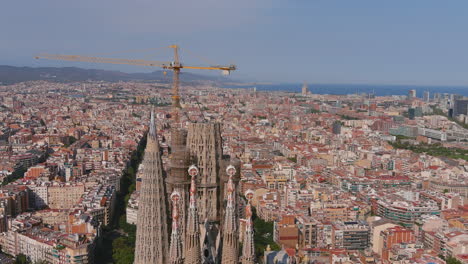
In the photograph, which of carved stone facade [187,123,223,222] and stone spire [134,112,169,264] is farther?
carved stone facade [187,123,223,222]

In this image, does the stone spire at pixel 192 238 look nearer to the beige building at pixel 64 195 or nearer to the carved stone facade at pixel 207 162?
the carved stone facade at pixel 207 162

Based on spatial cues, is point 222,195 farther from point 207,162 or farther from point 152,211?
point 152,211

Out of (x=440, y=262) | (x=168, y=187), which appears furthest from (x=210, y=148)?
(x=440, y=262)

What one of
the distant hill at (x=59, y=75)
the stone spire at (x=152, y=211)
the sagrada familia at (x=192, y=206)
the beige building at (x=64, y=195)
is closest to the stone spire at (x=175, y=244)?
the sagrada familia at (x=192, y=206)

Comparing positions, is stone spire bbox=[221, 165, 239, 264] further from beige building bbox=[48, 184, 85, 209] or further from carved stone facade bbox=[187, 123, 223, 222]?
beige building bbox=[48, 184, 85, 209]

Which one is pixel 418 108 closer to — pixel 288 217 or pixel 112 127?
pixel 112 127

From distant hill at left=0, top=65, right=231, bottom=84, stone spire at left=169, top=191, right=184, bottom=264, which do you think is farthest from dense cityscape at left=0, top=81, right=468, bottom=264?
distant hill at left=0, top=65, right=231, bottom=84
